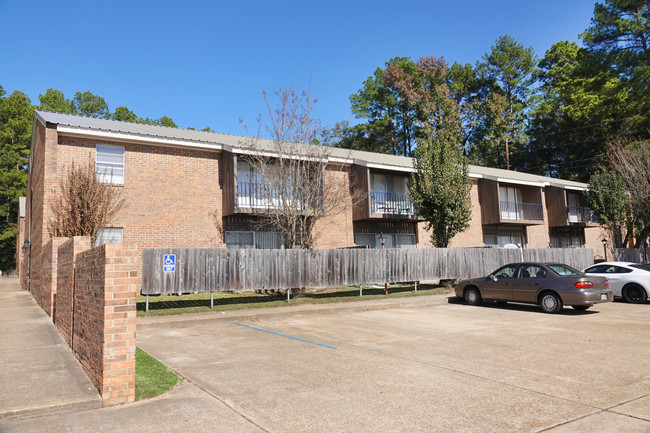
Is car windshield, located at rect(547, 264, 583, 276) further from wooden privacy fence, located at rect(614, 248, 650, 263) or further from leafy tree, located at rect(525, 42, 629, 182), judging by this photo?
leafy tree, located at rect(525, 42, 629, 182)

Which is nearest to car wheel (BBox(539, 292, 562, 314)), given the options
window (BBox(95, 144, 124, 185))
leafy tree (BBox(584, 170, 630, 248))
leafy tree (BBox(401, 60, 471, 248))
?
leafy tree (BBox(401, 60, 471, 248))

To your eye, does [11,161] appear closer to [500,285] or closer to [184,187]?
[184,187]

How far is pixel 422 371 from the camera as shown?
6441 millimetres

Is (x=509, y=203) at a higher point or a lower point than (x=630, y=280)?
higher

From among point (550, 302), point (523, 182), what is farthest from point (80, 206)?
point (523, 182)

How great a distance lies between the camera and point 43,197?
16359mm

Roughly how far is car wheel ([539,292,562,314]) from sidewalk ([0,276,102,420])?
39.4 ft

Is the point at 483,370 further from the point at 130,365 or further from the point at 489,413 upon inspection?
the point at 130,365

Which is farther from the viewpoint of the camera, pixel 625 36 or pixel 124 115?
pixel 124 115

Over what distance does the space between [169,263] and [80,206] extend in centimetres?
453

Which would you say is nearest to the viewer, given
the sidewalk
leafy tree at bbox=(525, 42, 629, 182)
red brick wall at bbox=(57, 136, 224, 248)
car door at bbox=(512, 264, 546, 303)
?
the sidewalk

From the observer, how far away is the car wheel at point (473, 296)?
15.3 m

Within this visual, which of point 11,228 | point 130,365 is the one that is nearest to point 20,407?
point 130,365

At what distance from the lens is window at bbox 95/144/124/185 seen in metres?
17.3
